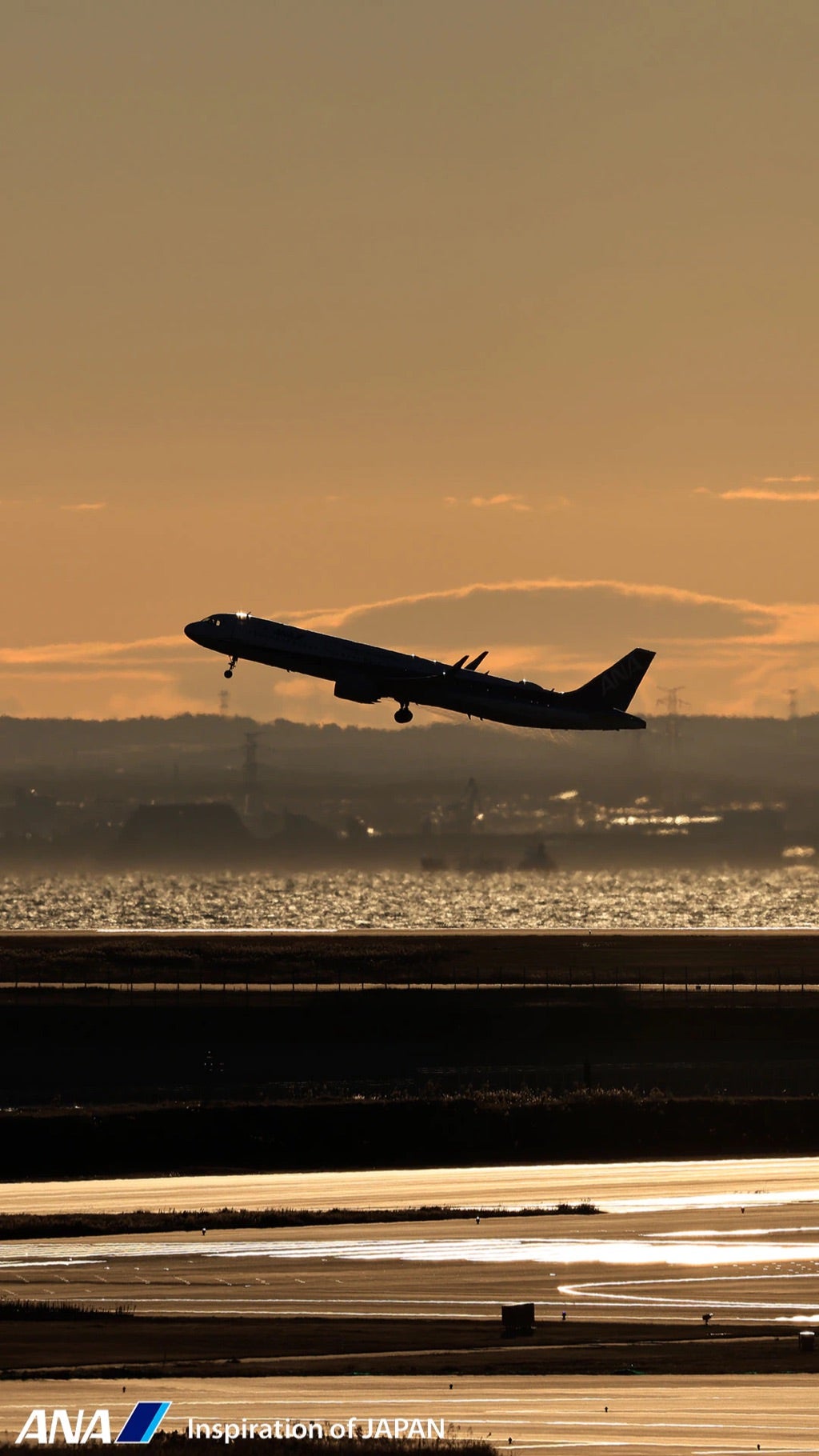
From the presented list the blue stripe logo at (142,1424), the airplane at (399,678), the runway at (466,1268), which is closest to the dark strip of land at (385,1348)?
the runway at (466,1268)

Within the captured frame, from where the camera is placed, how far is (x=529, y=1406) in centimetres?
3950

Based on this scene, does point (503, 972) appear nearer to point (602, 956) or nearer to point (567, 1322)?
point (602, 956)

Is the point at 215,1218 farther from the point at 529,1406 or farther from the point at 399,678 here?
the point at 399,678

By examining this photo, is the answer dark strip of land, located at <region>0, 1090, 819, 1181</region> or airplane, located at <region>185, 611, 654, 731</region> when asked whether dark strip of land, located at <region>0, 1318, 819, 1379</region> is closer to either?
dark strip of land, located at <region>0, 1090, 819, 1181</region>

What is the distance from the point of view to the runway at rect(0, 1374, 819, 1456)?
36375 millimetres

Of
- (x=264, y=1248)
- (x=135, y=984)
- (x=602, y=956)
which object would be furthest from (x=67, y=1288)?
(x=602, y=956)

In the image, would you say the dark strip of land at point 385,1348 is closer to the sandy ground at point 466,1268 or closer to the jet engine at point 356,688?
the sandy ground at point 466,1268

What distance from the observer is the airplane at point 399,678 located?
129000 mm

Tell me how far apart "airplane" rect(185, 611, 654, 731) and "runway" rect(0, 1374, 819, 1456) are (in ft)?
280

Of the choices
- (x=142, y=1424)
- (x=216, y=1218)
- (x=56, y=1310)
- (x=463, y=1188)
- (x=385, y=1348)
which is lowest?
(x=463, y=1188)

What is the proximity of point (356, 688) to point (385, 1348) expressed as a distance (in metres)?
84.9

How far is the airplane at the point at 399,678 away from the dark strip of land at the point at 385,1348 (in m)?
79.0

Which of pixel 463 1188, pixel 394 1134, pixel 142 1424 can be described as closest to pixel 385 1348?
pixel 142 1424

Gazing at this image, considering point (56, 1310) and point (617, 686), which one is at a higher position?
point (617, 686)
